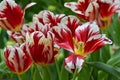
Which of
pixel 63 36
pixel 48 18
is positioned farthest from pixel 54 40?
pixel 48 18

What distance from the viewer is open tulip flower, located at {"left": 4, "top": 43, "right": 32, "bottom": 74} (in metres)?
1.15

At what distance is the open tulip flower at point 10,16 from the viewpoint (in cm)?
126

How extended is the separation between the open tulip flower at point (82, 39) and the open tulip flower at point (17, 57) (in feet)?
0.30

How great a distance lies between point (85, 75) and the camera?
129 centimetres

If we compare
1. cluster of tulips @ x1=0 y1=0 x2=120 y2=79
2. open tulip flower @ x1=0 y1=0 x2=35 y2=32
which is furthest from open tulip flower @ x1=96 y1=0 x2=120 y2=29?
open tulip flower @ x1=0 y1=0 x2=35 y2=32

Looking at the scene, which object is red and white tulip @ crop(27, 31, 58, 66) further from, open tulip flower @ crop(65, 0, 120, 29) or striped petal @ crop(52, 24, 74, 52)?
open tulip flower @ crop(65, 0, 120, 29)

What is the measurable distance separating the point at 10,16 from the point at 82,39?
247 millimetres

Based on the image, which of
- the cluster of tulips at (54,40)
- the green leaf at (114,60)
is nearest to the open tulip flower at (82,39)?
the cluster of tulips at (54,40)

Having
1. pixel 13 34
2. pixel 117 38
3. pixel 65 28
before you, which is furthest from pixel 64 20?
pixel 117 38

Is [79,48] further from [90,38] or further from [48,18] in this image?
[48,18]

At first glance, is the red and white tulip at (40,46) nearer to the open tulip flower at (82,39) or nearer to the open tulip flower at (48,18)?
the open tulip flower at (82,39)

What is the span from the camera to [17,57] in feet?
3.77

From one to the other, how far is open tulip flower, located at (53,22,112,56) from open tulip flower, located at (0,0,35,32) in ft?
0.59

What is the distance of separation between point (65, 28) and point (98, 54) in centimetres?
27
